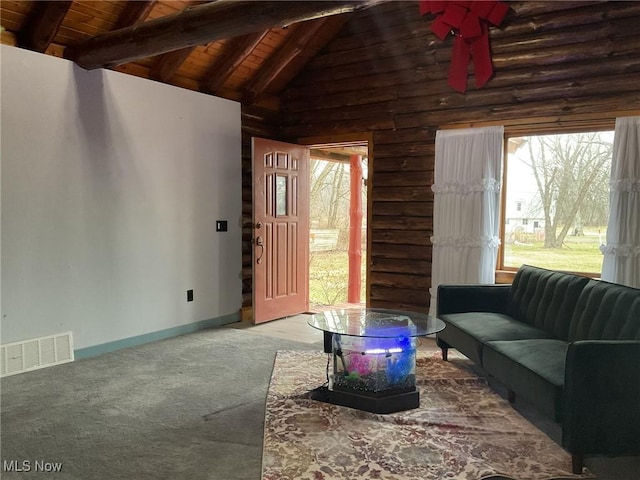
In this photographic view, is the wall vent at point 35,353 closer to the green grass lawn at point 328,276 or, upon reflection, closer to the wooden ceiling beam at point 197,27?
the wooden ceiling beam at point 197,27

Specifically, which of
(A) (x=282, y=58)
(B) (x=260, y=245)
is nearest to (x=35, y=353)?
(B) (x=260, y=245)

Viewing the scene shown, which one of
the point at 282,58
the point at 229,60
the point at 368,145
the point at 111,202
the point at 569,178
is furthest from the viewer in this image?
the point at 368,145

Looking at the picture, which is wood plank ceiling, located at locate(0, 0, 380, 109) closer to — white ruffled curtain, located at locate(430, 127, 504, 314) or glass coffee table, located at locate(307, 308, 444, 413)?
white ruffled curtain, located at locate(430, 127, 504, 314)

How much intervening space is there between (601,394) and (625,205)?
7.47 ft

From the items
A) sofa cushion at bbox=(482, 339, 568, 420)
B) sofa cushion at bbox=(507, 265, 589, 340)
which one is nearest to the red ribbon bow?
sofa cushion at bbox=(507, 265, 589, 340)

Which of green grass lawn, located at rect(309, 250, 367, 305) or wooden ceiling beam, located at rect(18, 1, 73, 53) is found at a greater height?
wooden ceiling beam, located at rect(18, 1, 73, 53)

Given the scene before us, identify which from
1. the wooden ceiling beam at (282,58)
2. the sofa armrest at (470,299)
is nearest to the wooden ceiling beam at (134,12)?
the wooden ceiling beam at (282,58)

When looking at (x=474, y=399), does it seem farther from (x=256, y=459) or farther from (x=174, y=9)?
(x=174, y=9)

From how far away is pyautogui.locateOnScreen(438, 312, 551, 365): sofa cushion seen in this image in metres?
3.36

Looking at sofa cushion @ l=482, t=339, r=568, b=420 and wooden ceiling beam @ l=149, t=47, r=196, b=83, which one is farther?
wooden ceiling beam @ l=149, t=47, r=196, b=83

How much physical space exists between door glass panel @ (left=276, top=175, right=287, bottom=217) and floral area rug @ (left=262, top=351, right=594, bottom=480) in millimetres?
2579

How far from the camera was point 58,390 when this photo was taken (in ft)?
11.1

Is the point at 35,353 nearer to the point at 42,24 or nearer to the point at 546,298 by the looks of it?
the point at 42,24

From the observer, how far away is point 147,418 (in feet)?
9.71
